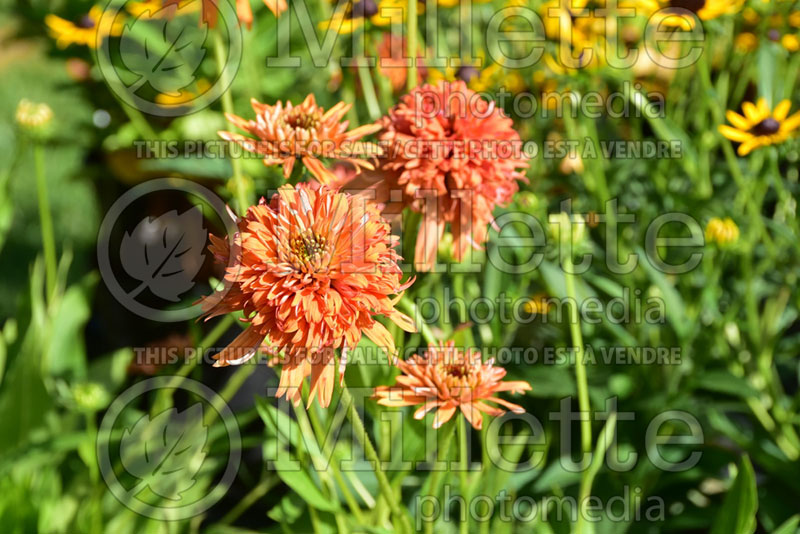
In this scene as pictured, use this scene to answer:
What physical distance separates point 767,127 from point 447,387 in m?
0.47

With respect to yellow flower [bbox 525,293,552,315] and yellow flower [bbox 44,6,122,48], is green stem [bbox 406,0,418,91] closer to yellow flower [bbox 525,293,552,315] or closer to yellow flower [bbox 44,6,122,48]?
yellow flower [bbox 525,293,552,315]

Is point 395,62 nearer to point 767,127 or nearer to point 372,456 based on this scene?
point 767,127

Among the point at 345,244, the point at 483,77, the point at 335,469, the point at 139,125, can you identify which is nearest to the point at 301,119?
the point at 345,244

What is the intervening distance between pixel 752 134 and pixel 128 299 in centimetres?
91

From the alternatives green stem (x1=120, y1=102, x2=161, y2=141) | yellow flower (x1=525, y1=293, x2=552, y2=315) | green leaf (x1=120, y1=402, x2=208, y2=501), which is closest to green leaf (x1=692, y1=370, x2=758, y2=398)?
yellow flower (x1=525, y1=293, x2=552, y2=315)

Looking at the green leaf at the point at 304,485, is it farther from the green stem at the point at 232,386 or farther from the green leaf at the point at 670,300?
the green leaf at the point at 670,300

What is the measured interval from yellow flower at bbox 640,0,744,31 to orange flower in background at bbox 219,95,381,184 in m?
0.43

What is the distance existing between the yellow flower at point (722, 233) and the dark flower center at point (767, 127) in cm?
10

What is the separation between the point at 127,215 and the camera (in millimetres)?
1436

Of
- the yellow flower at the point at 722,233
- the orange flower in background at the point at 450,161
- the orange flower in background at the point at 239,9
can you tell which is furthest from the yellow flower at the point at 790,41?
the orange flower in background at the point at 239,9

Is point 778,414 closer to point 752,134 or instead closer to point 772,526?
point 772,526

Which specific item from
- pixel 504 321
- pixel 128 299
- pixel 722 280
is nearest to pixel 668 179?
pixel 722 280

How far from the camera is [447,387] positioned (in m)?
0.55

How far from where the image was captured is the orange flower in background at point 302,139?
0.59m
